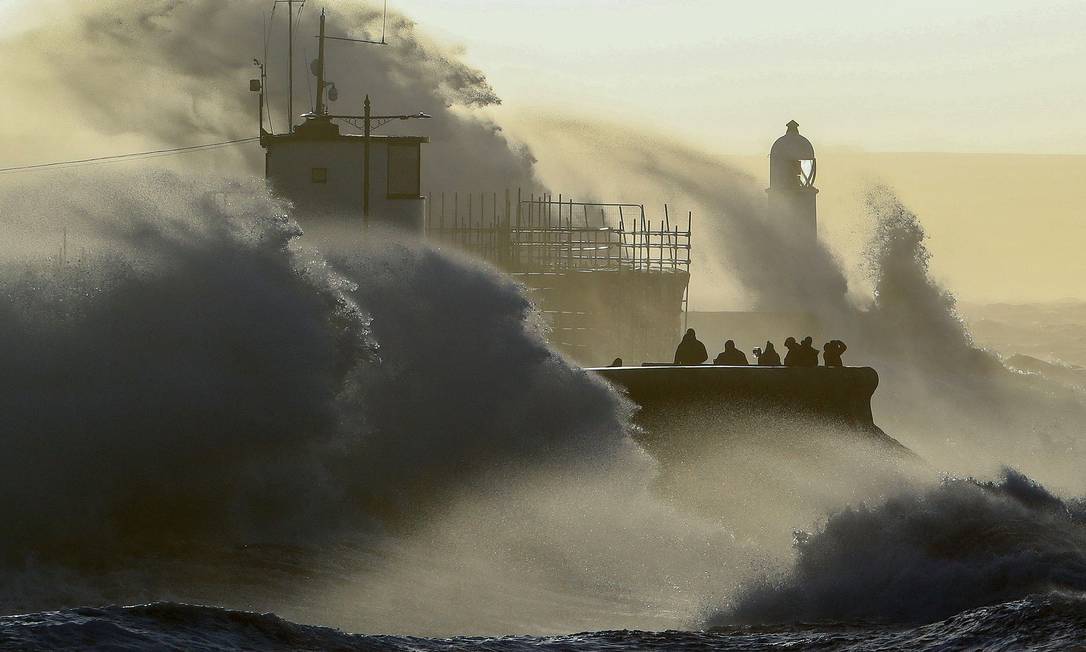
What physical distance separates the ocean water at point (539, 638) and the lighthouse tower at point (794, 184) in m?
40.6

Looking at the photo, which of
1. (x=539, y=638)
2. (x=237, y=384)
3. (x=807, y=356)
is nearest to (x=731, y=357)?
(x=807, y=356)

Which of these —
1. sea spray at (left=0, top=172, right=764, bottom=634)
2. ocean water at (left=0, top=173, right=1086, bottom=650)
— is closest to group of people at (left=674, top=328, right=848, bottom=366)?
ocean water at (left=0, top=173, right=1086, bottom=650)

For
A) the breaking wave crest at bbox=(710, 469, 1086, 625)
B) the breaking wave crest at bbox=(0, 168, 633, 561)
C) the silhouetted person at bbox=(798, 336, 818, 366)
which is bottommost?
the breaking wave crest at bbox=(710, 469, 1086, 625)

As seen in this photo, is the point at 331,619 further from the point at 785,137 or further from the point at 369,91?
the point at 785,137

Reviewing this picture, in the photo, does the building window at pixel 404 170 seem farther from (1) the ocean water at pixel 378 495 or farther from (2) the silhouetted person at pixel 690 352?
(1) the ocean water at pixel 378 495

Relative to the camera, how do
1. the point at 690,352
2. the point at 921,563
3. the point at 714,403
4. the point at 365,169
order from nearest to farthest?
the point at 921,563 < the point at 714,403 < the point at 690,352 < the point at 365,169

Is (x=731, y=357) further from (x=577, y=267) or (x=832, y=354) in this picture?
(x=577, y=267)

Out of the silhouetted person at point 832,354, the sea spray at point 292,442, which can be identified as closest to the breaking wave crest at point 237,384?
the sea spray at point 292,442

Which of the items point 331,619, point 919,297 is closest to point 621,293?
point 919,297

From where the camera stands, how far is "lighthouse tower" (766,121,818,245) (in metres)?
57.8

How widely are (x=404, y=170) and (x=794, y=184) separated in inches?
947

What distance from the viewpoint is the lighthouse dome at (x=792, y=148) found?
189ft

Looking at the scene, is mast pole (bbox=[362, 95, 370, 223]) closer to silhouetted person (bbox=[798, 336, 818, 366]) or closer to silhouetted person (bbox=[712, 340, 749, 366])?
silhouetted person (bbox=[712, 340, 749, 366])

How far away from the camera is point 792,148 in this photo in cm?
5772
